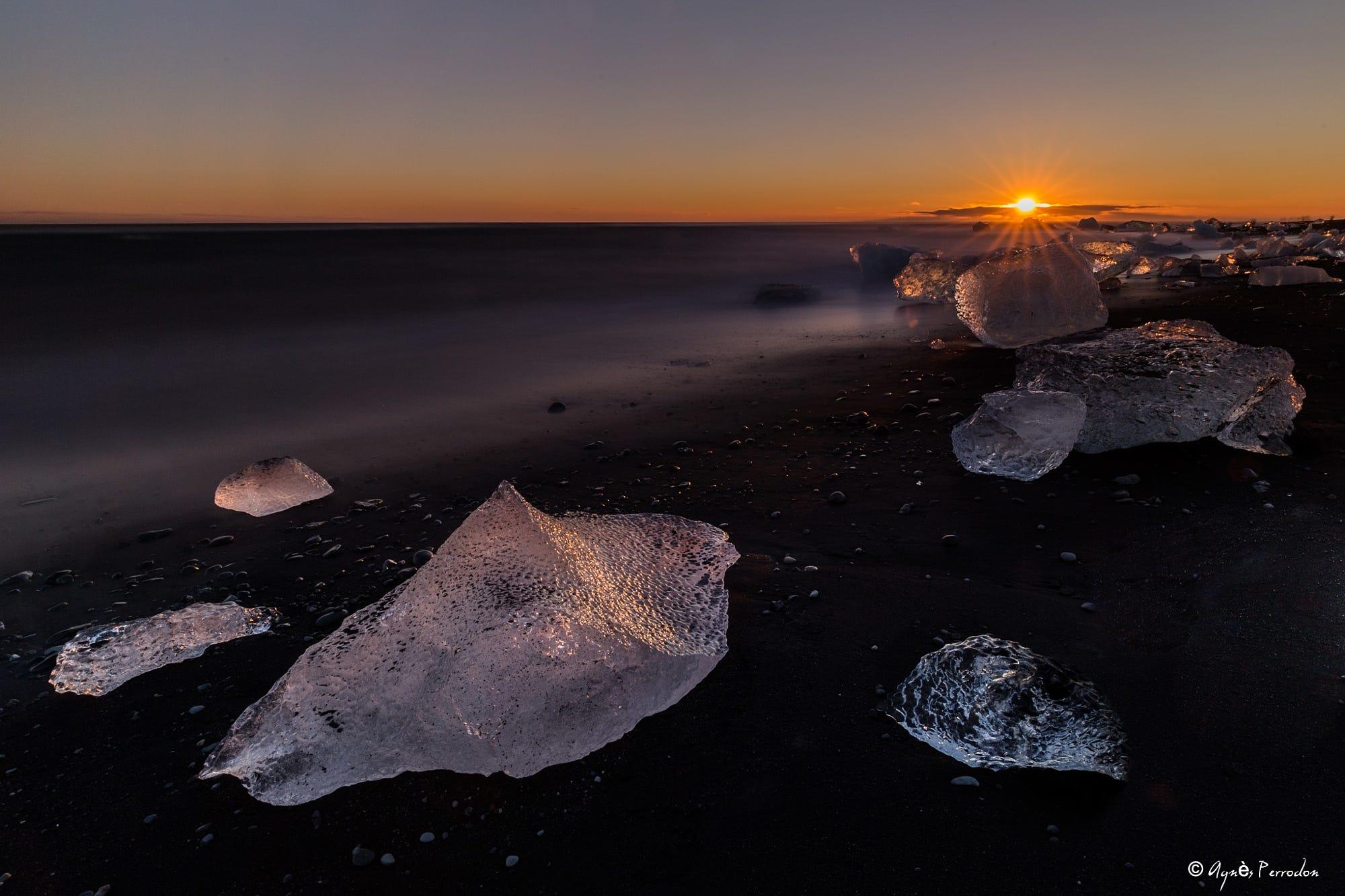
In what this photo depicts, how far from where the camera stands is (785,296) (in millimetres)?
16578

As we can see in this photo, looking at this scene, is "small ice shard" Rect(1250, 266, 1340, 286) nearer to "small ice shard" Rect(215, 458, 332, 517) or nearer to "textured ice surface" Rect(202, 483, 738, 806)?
"textured ice surface" Rect(202, 483, 738, 806)

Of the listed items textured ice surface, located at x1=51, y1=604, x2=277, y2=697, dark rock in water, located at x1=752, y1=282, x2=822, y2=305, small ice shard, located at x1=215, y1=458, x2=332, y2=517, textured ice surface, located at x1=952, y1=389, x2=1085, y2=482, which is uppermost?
dark rock in water, located at x1=752, y1=282, x2=822, y2=305

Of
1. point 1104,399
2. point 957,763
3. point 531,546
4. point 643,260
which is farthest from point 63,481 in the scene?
point 643,260

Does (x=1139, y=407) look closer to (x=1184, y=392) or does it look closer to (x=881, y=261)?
(x=1184, y=392)

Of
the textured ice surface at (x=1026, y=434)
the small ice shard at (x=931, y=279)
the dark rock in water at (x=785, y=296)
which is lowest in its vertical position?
the textured ice surface at (x=1026, y=434)

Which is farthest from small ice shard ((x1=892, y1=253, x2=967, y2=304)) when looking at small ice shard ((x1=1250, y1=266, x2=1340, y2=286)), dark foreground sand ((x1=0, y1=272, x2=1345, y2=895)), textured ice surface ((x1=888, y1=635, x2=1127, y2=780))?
textured ice surface ((x1=888, y1=635, x2=1127, y2=780))

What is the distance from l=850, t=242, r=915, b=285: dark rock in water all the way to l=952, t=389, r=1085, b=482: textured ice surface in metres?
15.1

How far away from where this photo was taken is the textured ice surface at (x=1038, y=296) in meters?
7.57

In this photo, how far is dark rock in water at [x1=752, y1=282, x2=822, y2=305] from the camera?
16.5m

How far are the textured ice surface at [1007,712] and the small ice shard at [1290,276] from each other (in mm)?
11834

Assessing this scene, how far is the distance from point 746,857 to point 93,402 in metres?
10.2

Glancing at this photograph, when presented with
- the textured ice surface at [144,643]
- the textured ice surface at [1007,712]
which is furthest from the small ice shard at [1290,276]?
the textured ice surface at [144,643]

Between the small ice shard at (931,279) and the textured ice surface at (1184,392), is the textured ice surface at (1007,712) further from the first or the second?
the small ice shard at (931,279)

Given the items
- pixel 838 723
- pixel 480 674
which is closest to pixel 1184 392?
pixel 838 723
